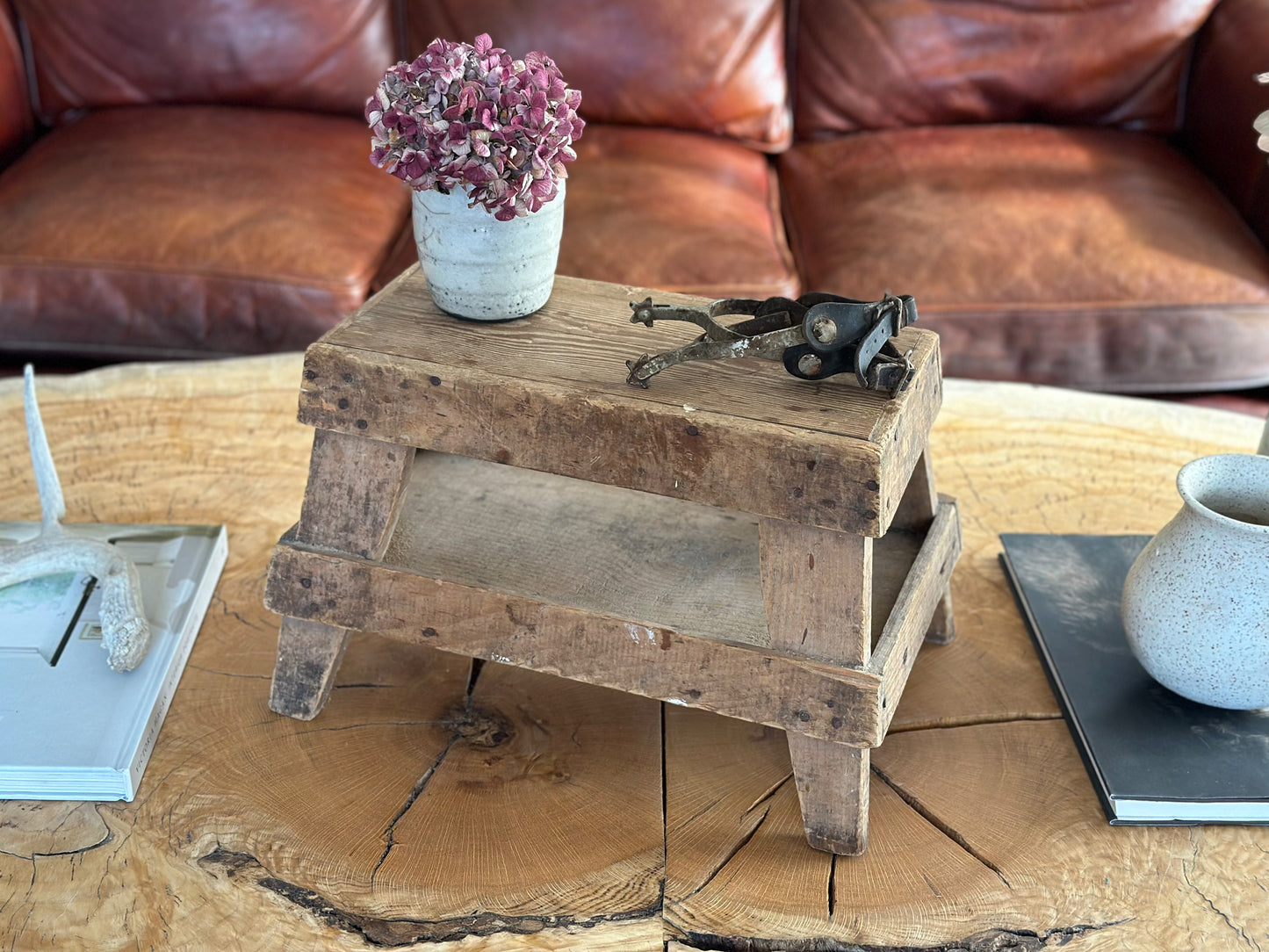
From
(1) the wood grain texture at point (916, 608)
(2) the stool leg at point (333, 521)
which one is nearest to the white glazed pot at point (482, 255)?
(2) the stool leg at point (333, 521)

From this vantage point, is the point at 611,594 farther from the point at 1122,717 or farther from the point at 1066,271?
the point at 1066,271

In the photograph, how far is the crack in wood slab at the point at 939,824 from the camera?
863mm

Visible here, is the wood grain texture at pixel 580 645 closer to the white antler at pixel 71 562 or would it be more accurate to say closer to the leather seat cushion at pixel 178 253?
the white antler at pixel 71 562

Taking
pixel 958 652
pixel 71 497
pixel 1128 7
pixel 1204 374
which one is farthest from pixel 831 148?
pixel 71 497

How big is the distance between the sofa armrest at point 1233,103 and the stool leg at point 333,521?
1428 millimetres

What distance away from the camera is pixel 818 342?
0.84 meters

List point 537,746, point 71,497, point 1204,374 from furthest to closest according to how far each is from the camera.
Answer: point 1204,374
point 71,497
point 537,746

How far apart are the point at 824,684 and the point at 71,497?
77 centimetres

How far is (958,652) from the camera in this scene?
1.07m

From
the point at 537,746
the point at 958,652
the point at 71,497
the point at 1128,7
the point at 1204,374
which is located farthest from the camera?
the point at 1128,7

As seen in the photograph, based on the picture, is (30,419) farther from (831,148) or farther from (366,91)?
(831,148)

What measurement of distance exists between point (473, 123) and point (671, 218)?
0.98 meters

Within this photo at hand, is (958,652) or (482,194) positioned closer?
(482,194)

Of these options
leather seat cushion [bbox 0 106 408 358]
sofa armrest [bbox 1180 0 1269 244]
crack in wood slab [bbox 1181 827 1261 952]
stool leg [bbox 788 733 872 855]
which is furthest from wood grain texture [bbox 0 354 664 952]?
sofa armrest [bbox 1180 0 1269 244]
